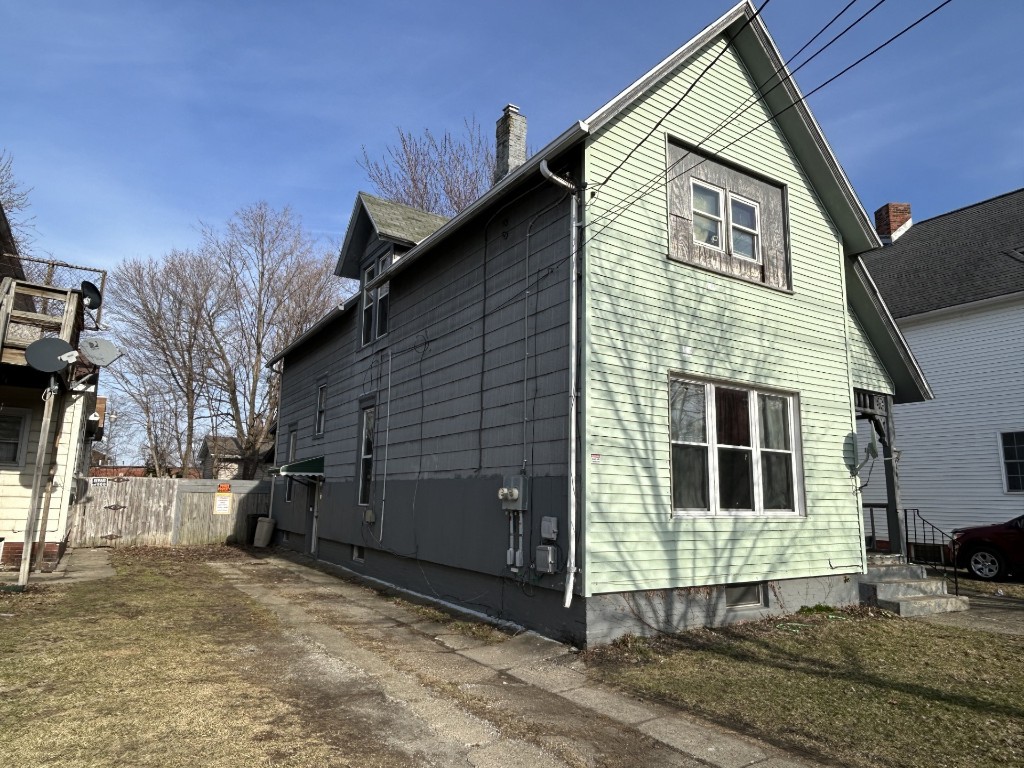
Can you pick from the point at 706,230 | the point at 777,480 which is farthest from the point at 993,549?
the point at 706,230

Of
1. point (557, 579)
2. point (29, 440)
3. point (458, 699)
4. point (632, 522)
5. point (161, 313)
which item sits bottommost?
point (458, 699)

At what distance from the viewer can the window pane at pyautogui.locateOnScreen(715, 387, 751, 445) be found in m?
8.75

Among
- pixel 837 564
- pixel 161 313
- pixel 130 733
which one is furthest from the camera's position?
pixel 161 313

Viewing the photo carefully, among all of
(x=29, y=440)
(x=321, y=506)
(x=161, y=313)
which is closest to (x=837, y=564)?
(x=321, y=506)

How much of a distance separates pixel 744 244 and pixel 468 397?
4.58m

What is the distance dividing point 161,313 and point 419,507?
25.5m

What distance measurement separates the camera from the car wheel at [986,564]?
13.1 m

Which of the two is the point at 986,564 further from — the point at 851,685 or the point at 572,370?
the point at 572,370

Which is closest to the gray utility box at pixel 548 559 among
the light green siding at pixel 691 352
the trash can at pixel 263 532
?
the light green siding at pixel 691 352

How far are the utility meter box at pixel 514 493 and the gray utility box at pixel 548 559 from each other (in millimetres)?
776

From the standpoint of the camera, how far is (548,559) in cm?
724

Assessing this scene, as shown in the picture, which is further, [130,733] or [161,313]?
[161,313]

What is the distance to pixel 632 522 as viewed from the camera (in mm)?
7500

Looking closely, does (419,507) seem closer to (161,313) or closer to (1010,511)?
(1010,511)
